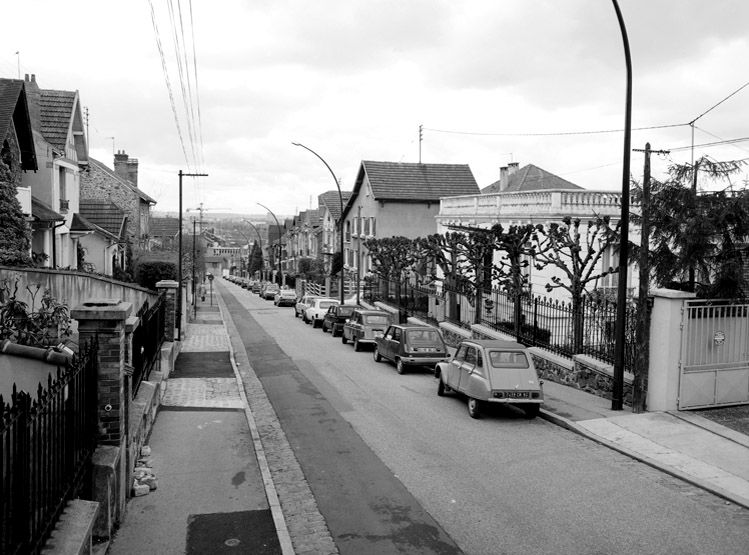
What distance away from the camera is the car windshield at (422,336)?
68.9 ft

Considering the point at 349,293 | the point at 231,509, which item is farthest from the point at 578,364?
the point at 349,293

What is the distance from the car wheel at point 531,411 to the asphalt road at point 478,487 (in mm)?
185

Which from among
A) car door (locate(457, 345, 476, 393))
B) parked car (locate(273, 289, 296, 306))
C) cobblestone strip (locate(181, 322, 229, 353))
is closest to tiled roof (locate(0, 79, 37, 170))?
cobblestone strip (locate(181, 322, 229, 353))

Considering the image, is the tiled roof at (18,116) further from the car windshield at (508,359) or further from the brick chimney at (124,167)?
the brick chimney at (124,167)

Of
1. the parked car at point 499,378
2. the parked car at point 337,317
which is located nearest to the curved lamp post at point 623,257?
the parked car at point 499,378

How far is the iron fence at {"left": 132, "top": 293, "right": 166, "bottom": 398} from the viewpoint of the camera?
11566mm

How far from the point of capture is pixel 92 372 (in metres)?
7.85

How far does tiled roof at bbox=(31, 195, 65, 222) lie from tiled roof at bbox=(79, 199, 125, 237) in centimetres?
1141

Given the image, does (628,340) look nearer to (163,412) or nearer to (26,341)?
(163,412)

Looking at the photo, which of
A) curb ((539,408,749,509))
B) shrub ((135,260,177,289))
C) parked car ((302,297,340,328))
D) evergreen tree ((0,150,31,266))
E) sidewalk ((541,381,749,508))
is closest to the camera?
curb ((539,408,749,509))

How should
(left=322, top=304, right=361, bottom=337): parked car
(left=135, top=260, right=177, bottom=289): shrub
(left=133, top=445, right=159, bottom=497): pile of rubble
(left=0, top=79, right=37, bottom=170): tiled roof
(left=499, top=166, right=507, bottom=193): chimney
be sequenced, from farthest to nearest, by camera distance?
(left=499, top=166, right=507, bottom=193): chimney → (left=135, top=260, right=177, bottom=289): shrub → (left=322, top=304, right=361, bottom=337): parked car → (left=0, top=79, right=37, bottom=170): tiled roof → (left=133, top=445, right=159, bottom=497): pile of rubble

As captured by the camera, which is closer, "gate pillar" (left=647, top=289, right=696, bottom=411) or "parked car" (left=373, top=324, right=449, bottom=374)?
"gate pillar" (left=647, top=289, right=696, bottom=411)

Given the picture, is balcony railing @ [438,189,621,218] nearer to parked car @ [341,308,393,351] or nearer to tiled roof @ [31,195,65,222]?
parked car @ [341,308,393,351]

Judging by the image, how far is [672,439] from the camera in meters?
12.5
